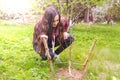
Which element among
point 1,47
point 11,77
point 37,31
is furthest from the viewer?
point 1,47

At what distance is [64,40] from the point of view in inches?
261

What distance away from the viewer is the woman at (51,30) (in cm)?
591

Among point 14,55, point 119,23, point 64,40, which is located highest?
point 64,40

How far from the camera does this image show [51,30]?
621 cm

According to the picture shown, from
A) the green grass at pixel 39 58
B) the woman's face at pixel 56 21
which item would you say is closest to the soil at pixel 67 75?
the green grass at pixel 39 58

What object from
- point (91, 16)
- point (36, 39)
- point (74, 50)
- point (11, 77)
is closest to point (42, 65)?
point (36, 39)

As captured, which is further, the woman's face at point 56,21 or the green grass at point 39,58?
the green grass at point 39,58

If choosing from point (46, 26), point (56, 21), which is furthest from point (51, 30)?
point (56, 21)

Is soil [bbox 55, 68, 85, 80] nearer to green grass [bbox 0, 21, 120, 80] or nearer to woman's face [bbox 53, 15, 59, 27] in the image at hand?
green grass [bbox 0, 21, 120, 80]

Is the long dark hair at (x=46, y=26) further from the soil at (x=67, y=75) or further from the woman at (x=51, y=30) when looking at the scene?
the soil at (x=67, y=75)

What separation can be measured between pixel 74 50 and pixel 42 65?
6.86ft

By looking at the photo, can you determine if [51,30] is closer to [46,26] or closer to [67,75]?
[46,26]

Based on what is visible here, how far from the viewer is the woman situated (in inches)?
233

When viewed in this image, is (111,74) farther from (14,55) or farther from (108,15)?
(108,15)
